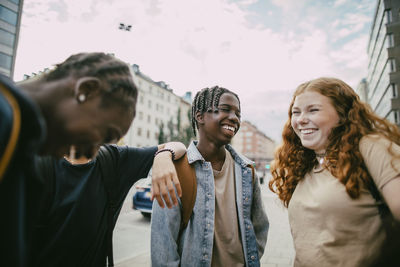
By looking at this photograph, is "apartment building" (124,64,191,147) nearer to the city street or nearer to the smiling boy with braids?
the city street

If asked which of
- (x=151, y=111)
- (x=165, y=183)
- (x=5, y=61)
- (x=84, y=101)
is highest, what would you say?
(x=5, y=61)

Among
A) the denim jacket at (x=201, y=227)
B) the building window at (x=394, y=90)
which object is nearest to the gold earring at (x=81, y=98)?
the denim jacket at (x=201, y=227)

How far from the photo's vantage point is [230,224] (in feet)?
6.21

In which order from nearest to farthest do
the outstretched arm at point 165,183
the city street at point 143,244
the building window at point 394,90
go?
the outstretched arm at point 165,183, the city street at point 143,244, the building window at point 394,90

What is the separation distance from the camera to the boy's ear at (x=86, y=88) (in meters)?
0.89

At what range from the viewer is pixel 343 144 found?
1597 mm

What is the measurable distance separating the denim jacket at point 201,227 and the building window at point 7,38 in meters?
35.4

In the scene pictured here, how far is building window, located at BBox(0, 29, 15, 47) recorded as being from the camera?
2666 centimetres

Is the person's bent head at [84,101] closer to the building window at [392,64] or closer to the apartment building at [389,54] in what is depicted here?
the apartment building at [389,54]

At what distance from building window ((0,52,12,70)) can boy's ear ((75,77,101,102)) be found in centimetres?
3453

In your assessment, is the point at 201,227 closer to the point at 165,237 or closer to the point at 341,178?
the point at 165,237

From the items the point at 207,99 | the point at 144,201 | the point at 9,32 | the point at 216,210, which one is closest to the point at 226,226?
the point at 216,210

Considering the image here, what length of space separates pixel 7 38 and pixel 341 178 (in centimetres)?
3698

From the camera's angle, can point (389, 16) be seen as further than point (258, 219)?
Yes
